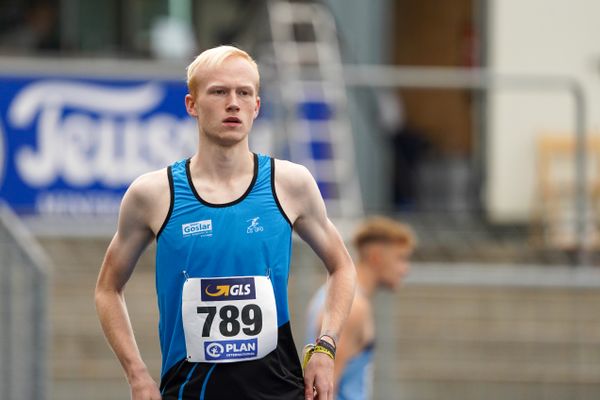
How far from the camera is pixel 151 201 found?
5.03 m

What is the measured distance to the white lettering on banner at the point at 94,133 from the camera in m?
11.9

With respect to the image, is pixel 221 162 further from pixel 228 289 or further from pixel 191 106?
pixel 228 289

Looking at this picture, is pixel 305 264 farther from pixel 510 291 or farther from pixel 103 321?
pixel 103 321

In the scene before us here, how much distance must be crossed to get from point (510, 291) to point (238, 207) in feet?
21.5

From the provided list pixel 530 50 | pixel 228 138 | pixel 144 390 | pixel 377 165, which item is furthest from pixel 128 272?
pixel 530 50

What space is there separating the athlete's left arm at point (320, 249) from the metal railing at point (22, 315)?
3.50m

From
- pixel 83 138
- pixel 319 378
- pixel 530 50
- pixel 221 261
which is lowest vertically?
pixel 319 378

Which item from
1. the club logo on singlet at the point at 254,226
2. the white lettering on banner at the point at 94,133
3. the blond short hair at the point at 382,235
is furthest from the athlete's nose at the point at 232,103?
the white lettering on banner at the point at 94,133

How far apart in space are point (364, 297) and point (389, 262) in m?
0.23

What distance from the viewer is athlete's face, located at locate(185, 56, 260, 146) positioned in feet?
16.3

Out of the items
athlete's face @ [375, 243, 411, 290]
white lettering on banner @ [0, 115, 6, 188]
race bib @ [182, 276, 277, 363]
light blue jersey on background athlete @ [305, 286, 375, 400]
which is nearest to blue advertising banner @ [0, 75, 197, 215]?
white lettering on banner @ [0, 115, 6, 188]

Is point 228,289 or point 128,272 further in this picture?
point 128,272

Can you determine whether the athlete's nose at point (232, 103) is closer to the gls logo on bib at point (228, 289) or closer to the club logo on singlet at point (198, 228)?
the club logo on singlet at point (198, 228)

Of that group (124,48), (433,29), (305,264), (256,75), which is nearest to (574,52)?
(433,29)
